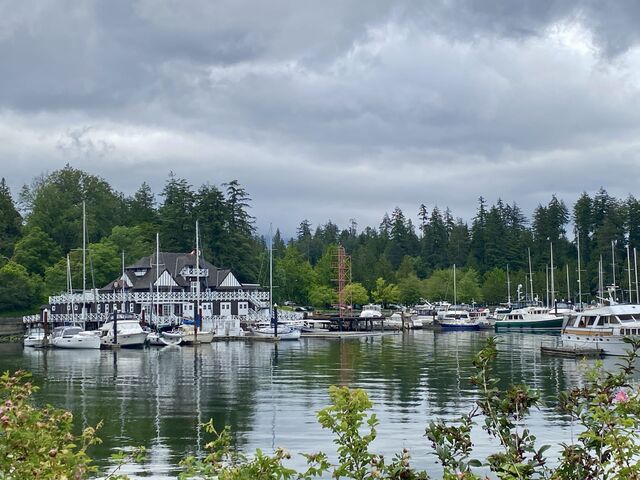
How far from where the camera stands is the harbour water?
28953 mm

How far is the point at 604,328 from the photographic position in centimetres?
6303

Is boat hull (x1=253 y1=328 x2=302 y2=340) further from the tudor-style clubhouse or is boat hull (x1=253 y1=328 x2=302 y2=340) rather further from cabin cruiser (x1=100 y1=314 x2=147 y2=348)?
cabin cruiser (x1=100 y1=314 x2=147 y2=348)

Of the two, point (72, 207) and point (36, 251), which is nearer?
point (36, 251)

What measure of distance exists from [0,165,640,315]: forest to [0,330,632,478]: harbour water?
1978 inches

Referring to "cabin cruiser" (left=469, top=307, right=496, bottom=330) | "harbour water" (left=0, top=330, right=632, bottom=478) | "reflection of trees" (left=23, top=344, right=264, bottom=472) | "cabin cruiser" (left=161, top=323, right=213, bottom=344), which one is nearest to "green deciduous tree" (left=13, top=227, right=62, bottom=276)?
"harbour water" (left=0, top=330, right=632, bottom=478)

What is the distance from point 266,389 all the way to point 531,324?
220ft

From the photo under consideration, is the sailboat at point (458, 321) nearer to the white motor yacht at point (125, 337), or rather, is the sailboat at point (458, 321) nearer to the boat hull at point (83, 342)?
the white motor yacht at point (125, 337)

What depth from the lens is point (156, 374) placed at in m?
54.3

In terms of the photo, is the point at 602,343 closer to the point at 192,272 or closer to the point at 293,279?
the point at 192,272

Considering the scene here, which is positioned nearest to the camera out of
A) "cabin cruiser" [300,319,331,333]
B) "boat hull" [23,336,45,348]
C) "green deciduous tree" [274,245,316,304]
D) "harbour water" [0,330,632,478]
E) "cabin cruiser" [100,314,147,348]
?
"harbour water" [0,330,632,478]

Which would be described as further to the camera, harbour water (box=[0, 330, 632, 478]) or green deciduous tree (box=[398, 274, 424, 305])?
green deciduous tree (box=[398, 274, 424, 305])

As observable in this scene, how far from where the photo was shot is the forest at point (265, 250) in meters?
128

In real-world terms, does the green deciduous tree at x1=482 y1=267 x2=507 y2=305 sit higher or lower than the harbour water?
higher

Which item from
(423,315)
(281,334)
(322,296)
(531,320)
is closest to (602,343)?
(281,334)
